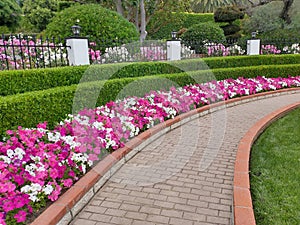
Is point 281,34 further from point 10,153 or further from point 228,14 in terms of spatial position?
point 10,153

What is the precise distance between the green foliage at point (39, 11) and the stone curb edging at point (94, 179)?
20619 mm

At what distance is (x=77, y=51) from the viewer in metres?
6.24

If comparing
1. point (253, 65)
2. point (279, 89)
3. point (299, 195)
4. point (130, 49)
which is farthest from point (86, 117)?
point (253, 65)

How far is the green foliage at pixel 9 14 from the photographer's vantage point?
21328 mm

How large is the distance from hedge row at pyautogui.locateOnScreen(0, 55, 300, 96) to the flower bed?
2.91 ft

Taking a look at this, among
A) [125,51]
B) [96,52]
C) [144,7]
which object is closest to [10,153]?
[96,52]

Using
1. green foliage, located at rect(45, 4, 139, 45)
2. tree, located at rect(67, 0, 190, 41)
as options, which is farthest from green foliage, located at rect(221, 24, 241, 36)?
green foliage, located at rect(45, 4, 139, 45)

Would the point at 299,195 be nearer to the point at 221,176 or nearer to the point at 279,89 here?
the point at 221,176

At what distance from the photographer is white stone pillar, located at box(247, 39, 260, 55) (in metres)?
11.1

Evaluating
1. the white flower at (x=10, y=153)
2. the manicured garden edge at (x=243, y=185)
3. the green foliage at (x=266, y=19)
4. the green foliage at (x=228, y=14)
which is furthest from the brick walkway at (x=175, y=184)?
the green foliage at (x=228, y=14)

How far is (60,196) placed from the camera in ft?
9.72

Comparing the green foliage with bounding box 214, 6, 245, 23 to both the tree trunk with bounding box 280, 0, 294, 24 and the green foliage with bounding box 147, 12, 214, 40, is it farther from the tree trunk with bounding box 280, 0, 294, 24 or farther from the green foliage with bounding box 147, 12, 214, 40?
the tree trunk with bounding box 280, 0, 294, 24

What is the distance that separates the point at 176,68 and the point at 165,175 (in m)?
5.27

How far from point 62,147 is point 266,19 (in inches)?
730
